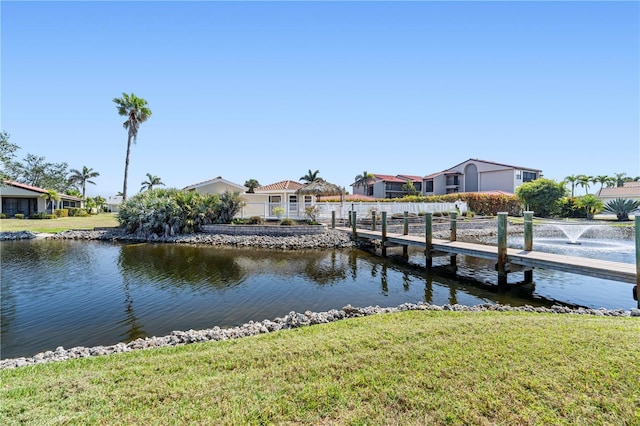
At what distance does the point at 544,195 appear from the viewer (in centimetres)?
3466

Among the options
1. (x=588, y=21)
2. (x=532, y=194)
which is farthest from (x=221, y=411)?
(x=532, y=194)

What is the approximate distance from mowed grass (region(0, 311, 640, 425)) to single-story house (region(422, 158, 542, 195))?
45.6m

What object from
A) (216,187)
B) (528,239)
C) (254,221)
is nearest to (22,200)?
(216,187)

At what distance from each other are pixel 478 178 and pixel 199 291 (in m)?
47.4

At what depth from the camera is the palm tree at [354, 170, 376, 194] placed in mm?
56294

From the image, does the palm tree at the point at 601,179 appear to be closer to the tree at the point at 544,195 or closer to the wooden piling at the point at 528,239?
the tree at the point at 544,195

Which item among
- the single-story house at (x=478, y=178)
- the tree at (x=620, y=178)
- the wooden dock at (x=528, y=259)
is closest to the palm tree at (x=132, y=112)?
the wooden dock at (x=528, y=259)

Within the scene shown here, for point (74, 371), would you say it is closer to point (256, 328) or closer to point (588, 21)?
point (256, 328)

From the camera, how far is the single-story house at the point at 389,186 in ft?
174

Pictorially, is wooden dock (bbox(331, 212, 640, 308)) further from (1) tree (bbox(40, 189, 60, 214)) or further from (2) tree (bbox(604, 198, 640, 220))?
(1) tree (bbox(40, 189, 60, 214))

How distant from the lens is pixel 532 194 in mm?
35031

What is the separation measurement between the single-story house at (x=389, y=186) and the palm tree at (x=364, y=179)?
0.39m

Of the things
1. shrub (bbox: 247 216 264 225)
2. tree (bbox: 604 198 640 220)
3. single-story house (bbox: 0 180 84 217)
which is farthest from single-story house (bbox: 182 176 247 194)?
tree (bbox: 604 198 640 220)

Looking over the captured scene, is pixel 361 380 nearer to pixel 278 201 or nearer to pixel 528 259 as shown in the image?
pixel 528 259
